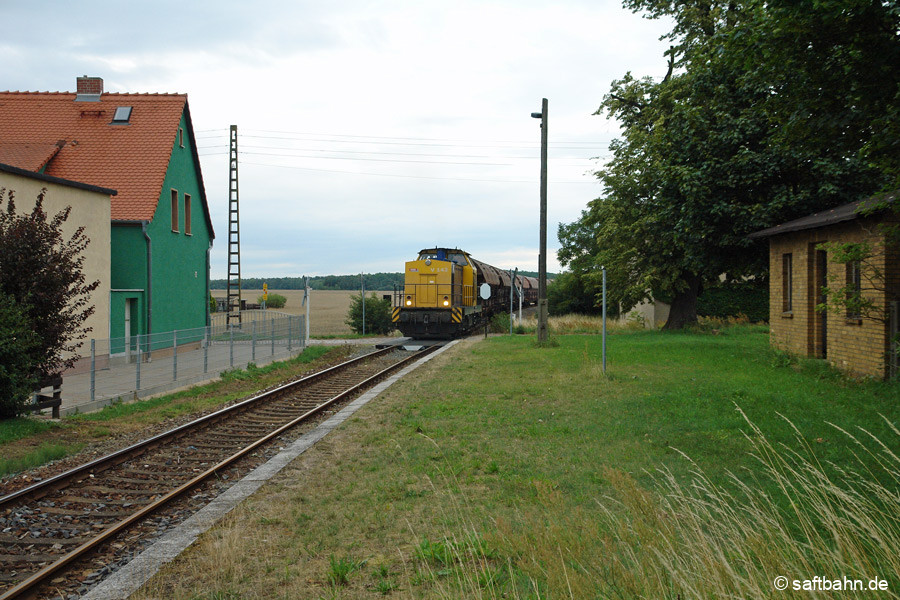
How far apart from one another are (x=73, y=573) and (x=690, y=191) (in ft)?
67.2

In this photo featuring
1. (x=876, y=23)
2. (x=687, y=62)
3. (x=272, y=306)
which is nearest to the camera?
(x=876, y=23)

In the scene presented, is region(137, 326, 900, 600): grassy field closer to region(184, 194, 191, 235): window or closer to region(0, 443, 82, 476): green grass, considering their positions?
region(0, 443, 82, 476): green grass

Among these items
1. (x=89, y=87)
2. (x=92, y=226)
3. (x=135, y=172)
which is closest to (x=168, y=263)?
(x=135, y=172)

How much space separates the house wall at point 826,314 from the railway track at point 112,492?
31.7 ft

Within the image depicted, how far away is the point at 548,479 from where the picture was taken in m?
6.61

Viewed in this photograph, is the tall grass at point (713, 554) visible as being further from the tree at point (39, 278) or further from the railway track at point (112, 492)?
the tree at point (39, 278)

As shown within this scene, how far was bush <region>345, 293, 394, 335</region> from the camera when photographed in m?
36.9

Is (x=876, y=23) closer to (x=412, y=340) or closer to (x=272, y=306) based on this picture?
(x=412, y=340)

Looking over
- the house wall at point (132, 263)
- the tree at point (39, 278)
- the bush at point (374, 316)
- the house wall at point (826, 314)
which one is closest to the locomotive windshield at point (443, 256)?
the bush at point (374, 316)

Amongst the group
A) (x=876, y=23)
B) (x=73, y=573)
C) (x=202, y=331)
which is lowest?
(x=73, y=573)

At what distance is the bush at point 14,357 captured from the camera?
10375 millimetres

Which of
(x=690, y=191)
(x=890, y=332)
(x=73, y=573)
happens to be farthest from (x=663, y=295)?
(x=73, y=573)

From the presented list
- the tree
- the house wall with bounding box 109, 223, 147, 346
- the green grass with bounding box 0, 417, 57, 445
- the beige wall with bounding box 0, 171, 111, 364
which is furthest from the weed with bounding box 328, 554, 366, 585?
the house wall with bounding box 109, 223, 147, 346

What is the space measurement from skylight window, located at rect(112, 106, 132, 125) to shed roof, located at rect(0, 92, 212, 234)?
0.40 ft
